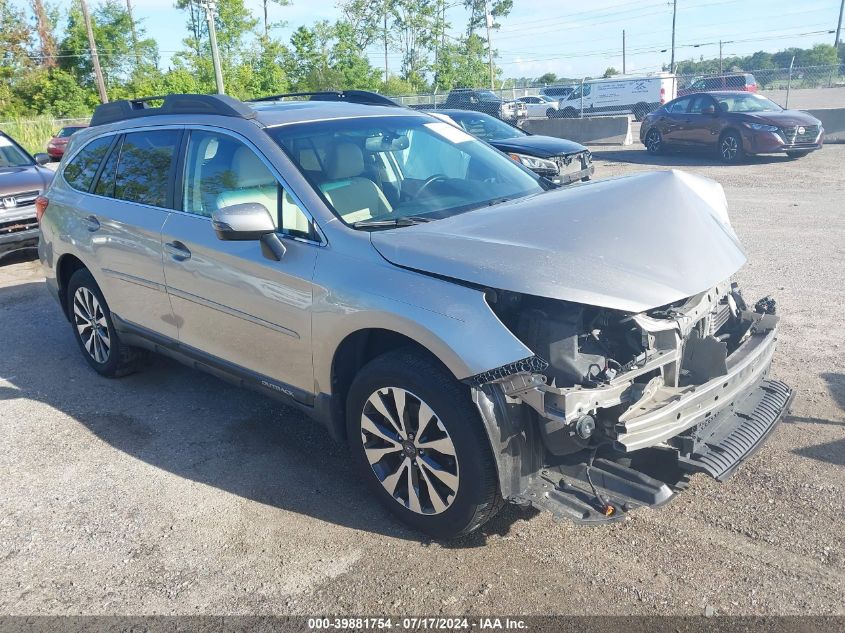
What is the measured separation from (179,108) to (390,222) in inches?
71.9

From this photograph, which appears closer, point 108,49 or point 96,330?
point 96,330

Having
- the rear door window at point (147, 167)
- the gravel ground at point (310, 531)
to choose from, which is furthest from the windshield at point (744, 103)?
the rear door window at point (147, 167)

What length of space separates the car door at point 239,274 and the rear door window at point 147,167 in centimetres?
20

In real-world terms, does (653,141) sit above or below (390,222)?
below

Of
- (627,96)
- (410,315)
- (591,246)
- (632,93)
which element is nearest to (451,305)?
(410,315)

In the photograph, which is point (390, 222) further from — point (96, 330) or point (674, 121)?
point (674, 121)

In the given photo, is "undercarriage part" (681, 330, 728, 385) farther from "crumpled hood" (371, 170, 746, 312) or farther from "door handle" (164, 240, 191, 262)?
"door handle" (164, 240, 191, 262)

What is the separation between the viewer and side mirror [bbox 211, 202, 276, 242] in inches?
135

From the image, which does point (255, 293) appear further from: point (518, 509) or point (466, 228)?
point (518, 509)

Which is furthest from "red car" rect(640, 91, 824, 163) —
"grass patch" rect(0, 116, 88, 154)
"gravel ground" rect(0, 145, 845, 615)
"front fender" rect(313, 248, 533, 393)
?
"grass patch" rect(0, 116, 88, 154)

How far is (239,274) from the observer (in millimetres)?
3889

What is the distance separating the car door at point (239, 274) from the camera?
12.0ft

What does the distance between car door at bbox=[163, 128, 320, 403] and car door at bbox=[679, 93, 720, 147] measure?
1520cm

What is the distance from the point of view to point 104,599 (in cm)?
315
